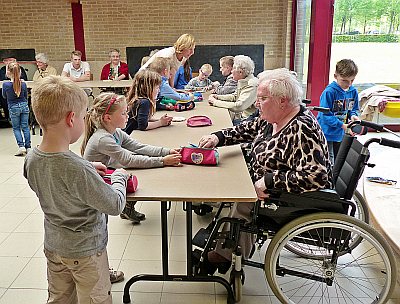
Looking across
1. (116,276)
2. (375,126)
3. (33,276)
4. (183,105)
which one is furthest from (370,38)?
(33,276)

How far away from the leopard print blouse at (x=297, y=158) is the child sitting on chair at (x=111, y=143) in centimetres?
50

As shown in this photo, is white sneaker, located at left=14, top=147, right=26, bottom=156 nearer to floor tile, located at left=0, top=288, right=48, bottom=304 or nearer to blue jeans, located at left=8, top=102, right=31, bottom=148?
blue jeans, located at left=8, top=102, right=31, bottom=148

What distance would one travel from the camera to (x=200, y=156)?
7.59 ft

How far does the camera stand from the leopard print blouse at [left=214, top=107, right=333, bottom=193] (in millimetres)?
2088

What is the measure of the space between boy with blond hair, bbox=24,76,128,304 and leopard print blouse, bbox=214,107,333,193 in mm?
831

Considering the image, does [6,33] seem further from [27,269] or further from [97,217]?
[97,217]

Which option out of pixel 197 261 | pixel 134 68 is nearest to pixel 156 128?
pixel 197 261

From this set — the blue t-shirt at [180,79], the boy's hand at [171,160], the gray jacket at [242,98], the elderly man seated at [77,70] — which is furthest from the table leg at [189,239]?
the elderly man seated at [77,70]

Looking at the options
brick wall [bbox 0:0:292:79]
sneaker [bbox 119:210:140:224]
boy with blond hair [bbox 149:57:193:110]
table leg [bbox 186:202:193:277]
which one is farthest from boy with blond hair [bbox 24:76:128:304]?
brick wall [bbox 0:0:292:79]

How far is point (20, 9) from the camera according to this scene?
8.38m

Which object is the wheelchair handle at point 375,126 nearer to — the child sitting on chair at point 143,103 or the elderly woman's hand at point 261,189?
the elderly woman's hand at point 261,189

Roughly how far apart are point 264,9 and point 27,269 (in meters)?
6.85

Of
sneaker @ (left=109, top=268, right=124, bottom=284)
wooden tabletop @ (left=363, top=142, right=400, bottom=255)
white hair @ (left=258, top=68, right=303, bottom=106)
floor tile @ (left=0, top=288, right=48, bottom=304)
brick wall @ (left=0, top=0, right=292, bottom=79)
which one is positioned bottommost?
floor tile @ (left=0, top=288, right=48, bottom=304)

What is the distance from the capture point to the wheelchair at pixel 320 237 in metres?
2.03
